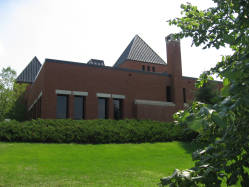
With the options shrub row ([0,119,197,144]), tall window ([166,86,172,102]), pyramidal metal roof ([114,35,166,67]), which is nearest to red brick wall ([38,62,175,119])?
tall window ([166,86,172,102])

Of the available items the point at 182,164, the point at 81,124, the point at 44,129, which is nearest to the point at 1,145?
the point at 44,129

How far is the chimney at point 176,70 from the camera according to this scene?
2719 centimetres

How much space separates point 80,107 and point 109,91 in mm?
3203

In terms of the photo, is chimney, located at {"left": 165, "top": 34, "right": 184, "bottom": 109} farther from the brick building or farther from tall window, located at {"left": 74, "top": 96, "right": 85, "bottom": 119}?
tall window, located at {"left": 74, "top": 96, "right": 85, "bottom": 119}

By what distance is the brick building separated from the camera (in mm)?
21891

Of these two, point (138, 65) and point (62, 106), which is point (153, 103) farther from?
point (138, 65)

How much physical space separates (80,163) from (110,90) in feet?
42.3

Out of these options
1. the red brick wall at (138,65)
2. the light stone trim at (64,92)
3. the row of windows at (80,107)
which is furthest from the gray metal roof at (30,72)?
the light stone trim at (64,92)

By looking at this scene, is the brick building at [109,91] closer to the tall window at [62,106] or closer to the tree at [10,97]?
the tall window at [62,106]

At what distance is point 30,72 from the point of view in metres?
46.5

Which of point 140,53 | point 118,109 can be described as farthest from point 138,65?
point 118,109

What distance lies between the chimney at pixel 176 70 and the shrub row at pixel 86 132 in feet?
23.0

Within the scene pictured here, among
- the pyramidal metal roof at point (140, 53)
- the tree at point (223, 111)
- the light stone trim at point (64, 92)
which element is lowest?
the tree at point (223, 111)

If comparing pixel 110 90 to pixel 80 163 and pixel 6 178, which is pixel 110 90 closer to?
pixel 80 163
